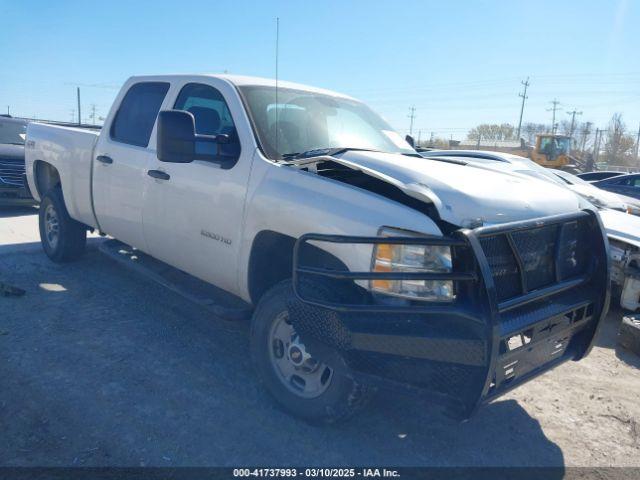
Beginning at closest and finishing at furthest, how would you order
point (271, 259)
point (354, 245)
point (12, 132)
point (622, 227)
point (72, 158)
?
point (354, 245), point (271, 259), point (72, 158), point (622, 227), point (12, 132)

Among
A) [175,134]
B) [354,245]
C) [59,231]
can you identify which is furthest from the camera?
[59,231]

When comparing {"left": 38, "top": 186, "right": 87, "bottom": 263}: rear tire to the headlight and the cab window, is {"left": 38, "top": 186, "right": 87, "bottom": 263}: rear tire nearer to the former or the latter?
the cab window

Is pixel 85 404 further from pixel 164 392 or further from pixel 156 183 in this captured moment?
pixel 156 183

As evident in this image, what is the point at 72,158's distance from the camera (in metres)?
5.78

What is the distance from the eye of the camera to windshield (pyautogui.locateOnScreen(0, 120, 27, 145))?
11.1 m

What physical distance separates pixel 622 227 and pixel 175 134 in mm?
4970

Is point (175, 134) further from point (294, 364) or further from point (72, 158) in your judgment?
point (72, 158)

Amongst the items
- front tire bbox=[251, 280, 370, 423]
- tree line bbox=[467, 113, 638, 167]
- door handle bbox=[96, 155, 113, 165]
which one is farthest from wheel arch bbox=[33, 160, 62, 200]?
tree line bbox=[467, 113, 638, 167]

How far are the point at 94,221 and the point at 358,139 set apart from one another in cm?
296

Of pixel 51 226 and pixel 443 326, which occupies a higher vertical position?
pixel 443 326

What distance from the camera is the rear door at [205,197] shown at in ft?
12.5

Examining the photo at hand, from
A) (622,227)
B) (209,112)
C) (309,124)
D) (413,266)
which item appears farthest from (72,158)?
(622,227)

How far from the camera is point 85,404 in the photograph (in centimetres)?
343

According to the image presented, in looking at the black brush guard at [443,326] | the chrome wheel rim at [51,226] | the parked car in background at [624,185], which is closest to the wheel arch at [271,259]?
the black brush guard at [443,326]
